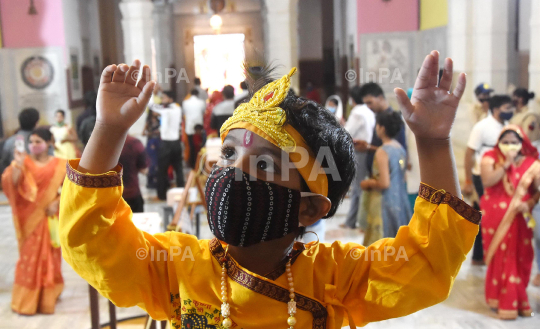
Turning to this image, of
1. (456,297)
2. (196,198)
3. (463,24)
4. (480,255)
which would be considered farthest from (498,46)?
(196,198)

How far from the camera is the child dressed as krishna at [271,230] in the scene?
1014 millimetres

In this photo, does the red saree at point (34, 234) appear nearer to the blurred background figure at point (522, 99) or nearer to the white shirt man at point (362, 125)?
the white shirt man at point (362, 125)

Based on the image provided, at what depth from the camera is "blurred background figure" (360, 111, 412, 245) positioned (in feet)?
11.2

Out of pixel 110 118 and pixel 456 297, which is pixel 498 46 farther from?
pixel 110 118

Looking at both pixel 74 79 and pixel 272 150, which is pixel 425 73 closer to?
pixel 272 150

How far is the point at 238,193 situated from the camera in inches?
42.6

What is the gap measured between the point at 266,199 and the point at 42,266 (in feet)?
9.90

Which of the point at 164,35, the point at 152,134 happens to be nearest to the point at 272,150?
the point at 152,134

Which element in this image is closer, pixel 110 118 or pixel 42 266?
pixel 110 118

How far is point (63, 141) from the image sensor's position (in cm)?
510

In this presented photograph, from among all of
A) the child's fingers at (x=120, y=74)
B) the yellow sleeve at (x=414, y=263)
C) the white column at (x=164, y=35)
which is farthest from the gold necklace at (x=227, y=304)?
the white column at (x=164, y=35)

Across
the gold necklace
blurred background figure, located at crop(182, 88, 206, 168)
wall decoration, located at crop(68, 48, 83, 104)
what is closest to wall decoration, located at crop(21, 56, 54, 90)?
wall decoration, located at crop(68, 48, 83, 104)

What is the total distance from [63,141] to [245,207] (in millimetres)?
4485

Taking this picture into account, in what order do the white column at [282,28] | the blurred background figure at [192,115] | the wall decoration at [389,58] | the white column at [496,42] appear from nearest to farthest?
the white column at [496,42] → the wall decoration at [389,58] → the blurred background figure at [192,115] → the white column at [282,28]
